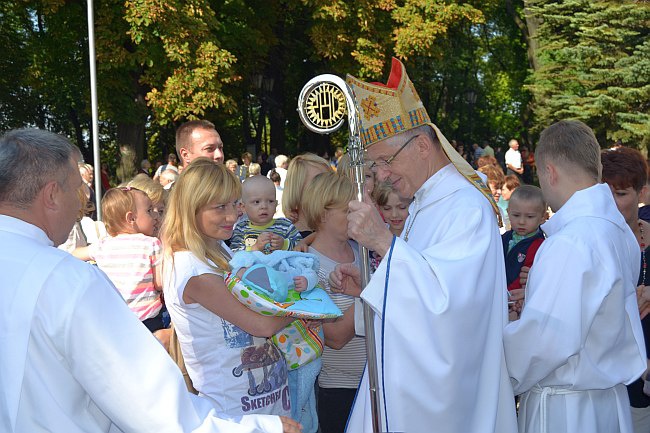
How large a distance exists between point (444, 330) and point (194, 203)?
128 centimetres

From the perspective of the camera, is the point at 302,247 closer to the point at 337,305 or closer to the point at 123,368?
the point at 337,305

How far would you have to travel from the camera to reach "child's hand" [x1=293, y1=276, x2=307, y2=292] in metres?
3.27

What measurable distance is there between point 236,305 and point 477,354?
3.35ft

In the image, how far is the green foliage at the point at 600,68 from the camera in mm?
19484

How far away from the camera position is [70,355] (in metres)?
2.07

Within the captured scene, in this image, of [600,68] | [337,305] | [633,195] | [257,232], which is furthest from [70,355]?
[600,68]

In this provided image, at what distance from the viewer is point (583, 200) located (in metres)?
3.27

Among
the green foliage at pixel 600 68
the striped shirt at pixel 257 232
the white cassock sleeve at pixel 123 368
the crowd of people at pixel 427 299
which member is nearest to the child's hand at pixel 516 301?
the crowd of people at pixel 427 299

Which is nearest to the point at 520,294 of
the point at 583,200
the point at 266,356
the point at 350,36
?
the point at 583,200

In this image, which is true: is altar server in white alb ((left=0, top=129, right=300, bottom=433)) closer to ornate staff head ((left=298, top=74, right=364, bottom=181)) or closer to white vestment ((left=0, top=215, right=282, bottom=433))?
white vestment ((left=0, top=215, right=282, bottom=433))

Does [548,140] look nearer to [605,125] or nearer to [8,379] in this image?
[8,379]

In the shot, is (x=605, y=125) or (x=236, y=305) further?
(x=605, y=125)

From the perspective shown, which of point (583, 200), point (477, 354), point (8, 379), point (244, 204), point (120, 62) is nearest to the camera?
point (8, 379)

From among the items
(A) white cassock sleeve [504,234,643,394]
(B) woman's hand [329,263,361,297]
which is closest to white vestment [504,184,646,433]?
(A) white cassock sleeve [504,234,643,394]
